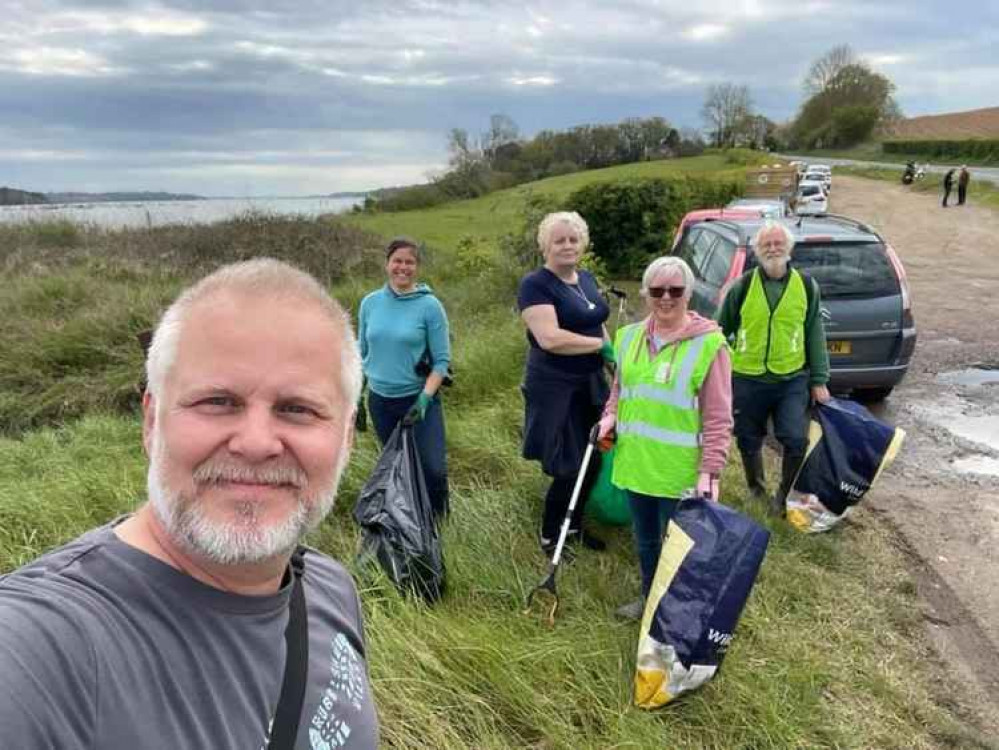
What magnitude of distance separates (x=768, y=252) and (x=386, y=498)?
266cm

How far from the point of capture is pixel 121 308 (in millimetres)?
10102

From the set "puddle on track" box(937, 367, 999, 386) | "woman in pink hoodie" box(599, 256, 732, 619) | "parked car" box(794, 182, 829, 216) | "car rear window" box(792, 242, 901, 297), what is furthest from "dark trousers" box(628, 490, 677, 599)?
"parked car" box(794, 182, 829, 216)

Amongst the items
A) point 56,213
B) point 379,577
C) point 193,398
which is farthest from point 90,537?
point 56,213

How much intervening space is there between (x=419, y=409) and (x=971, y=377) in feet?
23.1

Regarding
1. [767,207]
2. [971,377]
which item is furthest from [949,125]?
[971,377]

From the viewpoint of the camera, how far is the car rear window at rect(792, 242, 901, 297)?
618 centimetres

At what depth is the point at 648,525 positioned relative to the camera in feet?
10.7

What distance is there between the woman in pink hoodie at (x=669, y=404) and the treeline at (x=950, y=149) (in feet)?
186

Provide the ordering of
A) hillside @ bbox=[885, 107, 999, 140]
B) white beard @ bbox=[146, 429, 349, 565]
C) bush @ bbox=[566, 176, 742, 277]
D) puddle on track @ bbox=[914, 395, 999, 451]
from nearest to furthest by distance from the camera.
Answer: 1. white beard @ bbox=[146, 429, 349, 565]
2. puddle on track @ bbox=[914, 395, 999, 451]
3. bush @ bbox=[566, 176, 742, 277]
4. hillside @ bbox=[885, 107, 999, 140]

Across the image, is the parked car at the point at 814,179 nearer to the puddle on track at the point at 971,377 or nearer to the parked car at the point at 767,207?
the parked car at the point at 767,207

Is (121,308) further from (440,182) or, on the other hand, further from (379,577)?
(440,182)

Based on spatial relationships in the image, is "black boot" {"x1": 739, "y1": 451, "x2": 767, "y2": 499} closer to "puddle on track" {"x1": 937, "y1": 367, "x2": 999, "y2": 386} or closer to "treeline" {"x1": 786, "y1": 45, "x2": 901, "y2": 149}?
"puddle on track" {"x1": 937, "y1": 367, "x2": 999, "y2": 386}

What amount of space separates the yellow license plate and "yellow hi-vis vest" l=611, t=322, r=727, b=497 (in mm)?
3555

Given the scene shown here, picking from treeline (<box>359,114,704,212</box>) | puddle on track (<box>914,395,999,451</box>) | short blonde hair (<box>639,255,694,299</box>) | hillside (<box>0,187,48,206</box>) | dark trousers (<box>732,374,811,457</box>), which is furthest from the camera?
treeline (<box>359,114,704,212</box>)
